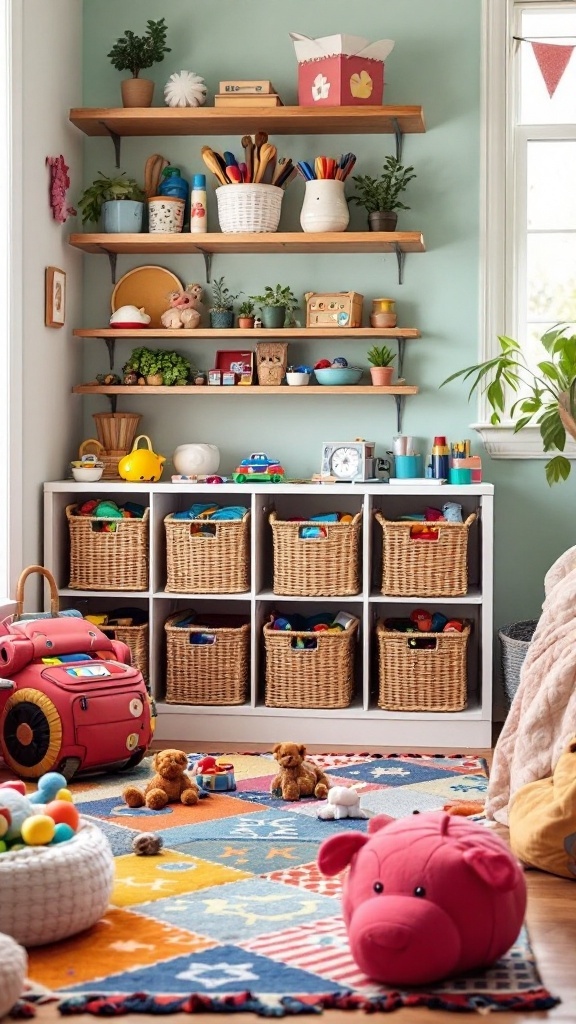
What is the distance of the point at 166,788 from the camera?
3.20m

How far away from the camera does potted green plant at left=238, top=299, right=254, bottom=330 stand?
167 inches

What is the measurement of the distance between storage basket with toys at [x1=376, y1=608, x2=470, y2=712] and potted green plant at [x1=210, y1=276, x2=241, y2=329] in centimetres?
118

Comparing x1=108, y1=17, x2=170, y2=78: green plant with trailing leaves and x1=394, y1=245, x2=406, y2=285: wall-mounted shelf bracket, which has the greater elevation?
x1=108, y1=17, x2=170, y2=78: green plant with trailing leaves

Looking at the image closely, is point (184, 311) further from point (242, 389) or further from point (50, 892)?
point (50, 892)

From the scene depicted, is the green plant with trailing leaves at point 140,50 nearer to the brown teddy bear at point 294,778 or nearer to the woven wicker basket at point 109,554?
the woven wicker basket at point 109,554

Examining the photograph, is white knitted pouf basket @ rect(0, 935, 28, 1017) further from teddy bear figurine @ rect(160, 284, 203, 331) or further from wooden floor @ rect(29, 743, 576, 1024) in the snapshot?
teddy bear figurine @ rect(160, 284, 203, 331)

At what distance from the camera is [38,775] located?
3.37m

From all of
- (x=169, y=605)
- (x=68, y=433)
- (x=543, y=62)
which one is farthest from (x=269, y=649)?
(x=543, y=62)

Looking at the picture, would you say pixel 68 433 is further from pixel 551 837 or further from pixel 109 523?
pixel 551 837

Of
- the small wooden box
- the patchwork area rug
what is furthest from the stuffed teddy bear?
the small wooden box

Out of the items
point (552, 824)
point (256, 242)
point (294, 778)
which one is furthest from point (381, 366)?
point (552, 824)

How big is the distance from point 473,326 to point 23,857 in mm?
2649

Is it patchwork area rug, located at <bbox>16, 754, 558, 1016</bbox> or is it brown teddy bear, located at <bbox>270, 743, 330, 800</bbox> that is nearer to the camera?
patchwork area rug, located at <bbox>16, 754, 558, 1016</bbox>

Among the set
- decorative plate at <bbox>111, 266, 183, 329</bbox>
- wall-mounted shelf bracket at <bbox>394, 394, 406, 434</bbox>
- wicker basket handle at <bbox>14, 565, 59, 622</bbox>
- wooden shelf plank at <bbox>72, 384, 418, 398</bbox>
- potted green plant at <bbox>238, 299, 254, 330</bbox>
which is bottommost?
wicker basket handle at <bbox>14, 565, 59, 622</bbox>
